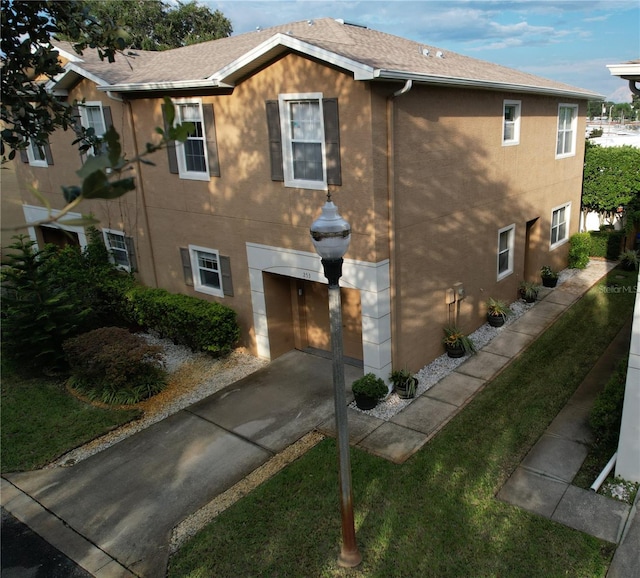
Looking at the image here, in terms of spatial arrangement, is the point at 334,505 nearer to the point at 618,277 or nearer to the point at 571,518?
the point at 571,518

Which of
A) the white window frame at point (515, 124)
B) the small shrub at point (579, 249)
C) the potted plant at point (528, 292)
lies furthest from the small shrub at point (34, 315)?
the small shrub at point (579, 249)

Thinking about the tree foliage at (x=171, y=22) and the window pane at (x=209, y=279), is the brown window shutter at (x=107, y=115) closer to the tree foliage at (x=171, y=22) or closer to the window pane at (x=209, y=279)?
the window pane at (x=209, y=279)

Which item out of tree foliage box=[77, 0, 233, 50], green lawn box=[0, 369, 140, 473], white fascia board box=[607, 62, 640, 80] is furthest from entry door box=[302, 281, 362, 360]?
tree foliage box=[77, 0, 233, 50]

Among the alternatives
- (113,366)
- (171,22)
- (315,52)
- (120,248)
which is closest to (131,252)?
(120,248)

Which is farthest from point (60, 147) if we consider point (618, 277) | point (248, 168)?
point (618, 277)

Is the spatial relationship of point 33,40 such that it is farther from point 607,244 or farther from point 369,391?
point 607,244

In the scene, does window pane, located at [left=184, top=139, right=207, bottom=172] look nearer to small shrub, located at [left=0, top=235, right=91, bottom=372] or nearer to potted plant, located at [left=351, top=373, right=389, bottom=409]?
small shrub, located at [left=0, top=235, right=91, bottom=372]
